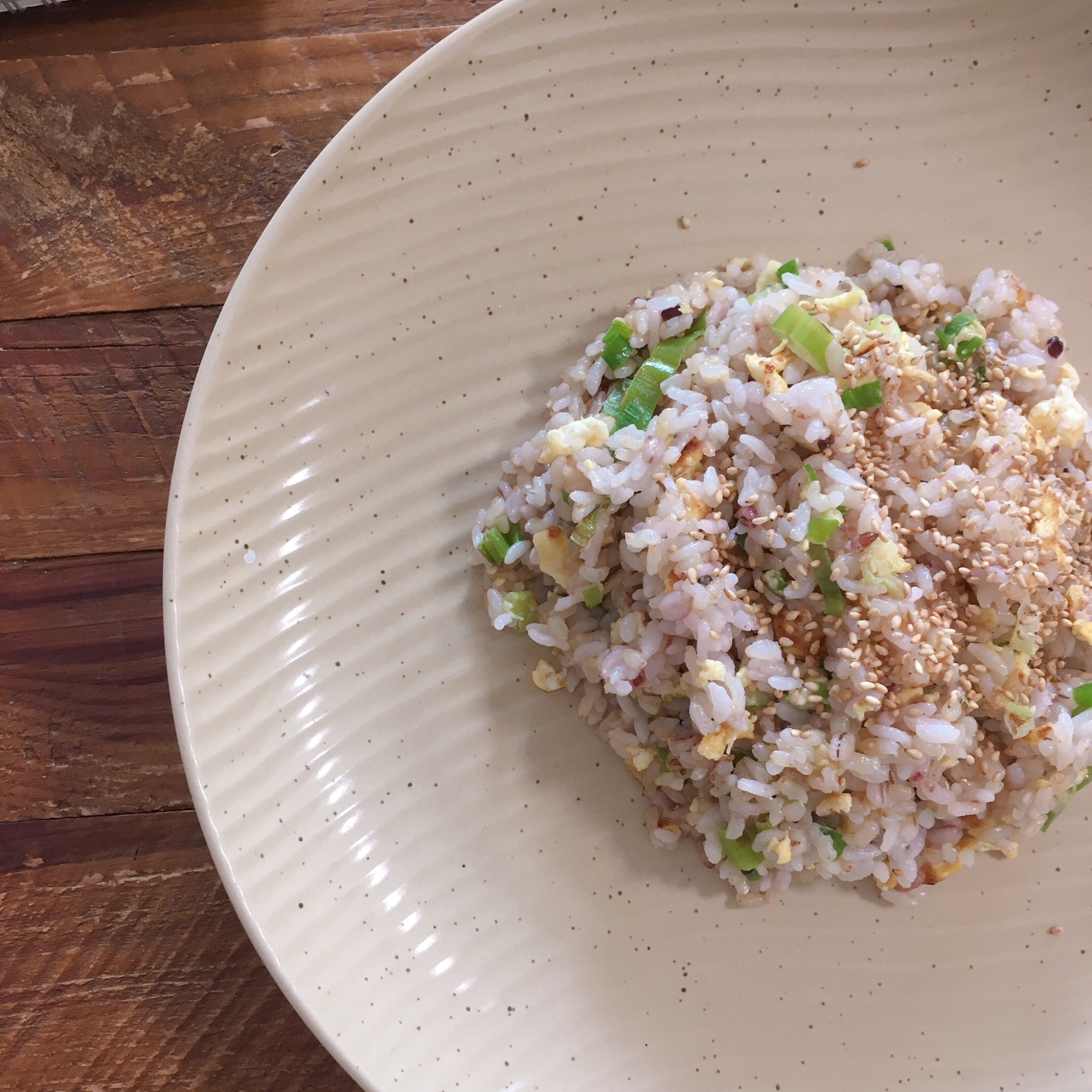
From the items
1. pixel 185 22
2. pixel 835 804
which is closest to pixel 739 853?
pixel 835 804

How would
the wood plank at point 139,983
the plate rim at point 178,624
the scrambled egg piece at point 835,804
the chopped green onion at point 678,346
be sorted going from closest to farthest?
the plate rim at point 178,624, the scrambled egg piece at point 835,804, the chopped green onion at point 678,346, the wood plank at point 139,983

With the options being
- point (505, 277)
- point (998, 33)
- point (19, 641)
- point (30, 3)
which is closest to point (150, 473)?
point (19, 641)

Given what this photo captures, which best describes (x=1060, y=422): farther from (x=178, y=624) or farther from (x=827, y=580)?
(x=178, y=624)

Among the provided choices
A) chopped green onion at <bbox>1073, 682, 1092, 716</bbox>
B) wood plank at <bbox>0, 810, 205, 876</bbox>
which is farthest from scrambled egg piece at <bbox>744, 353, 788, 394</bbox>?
wood plank at <bbox>0, 810, 205, 876</bbox>

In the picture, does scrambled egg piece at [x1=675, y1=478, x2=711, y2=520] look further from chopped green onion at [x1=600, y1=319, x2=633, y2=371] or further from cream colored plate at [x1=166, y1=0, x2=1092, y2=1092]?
cream colored plate at [x1=166, y1=0, x2=1092, y2=1092]

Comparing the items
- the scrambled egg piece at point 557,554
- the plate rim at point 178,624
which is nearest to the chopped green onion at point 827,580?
the scrambled egg piece at point 557,554

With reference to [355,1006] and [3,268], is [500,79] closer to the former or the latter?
[3,268]

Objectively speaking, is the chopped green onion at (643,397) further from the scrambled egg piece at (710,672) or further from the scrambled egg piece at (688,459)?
the scrambled egg piece at (710,672)
